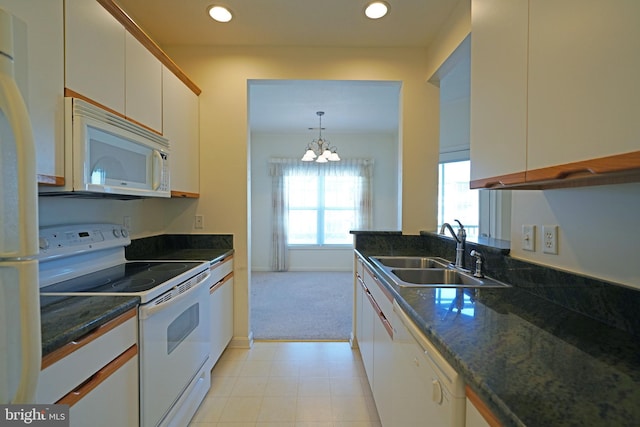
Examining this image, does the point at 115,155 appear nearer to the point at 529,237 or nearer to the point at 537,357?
the point at 537,357

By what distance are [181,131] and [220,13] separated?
0.91 m

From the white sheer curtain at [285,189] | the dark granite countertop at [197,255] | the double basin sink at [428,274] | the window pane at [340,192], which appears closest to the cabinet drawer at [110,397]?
the dark granite countertop at [197,255]

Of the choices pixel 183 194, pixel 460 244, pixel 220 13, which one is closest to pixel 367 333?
pixel 460 244

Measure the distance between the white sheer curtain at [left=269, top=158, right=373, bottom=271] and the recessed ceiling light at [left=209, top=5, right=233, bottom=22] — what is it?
11.4ft

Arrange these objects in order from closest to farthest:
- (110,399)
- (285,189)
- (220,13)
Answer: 1. (110,399)
2. (220,13)
3. (285,189)

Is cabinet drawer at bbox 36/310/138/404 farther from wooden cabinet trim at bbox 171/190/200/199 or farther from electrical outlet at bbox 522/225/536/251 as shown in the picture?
electrical outlet at bbox 522/225/536/251

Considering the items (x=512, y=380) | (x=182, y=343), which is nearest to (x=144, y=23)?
(x=182, y=343)

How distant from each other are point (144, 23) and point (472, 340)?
295cm

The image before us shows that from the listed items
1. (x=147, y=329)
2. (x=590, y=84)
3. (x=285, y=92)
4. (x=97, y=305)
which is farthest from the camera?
(x=285, y=92)

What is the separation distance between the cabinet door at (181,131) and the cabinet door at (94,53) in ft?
1.52

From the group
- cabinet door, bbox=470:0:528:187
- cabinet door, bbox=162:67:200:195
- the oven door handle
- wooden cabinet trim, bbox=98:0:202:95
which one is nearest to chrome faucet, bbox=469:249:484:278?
cabinet door, bbox=470:0:528:187

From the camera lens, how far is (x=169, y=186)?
1.95 m

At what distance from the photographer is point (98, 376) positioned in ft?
3.32

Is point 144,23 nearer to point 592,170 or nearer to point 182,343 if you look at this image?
point 182,343
